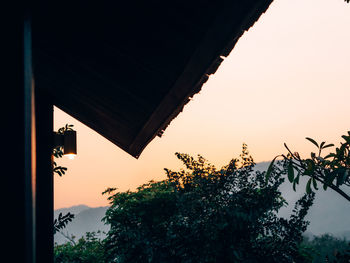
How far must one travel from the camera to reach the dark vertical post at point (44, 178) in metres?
4.11

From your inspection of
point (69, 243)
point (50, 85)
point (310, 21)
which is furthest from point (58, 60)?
point (69, 243)

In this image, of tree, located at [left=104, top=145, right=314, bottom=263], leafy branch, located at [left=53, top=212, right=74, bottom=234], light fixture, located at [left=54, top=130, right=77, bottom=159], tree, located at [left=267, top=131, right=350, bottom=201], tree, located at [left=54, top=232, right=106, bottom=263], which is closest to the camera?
tree, located at [left=267, top=131, right=350, bottom=201]

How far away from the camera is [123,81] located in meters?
2.77

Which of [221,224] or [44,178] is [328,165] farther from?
[44,178]

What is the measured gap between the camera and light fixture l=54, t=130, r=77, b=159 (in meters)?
5.15

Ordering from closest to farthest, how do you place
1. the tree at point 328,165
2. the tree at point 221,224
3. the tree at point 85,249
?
the tree at point 328,165, the tree at point 221,224, the tree at point 85,249

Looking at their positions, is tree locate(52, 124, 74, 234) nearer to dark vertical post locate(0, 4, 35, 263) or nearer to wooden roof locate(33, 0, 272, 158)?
wooden roof locate(33, 0, 272, 158)

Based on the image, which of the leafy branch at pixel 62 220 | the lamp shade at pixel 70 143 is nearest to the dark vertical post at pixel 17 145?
the lamp shade at pixel 70 143

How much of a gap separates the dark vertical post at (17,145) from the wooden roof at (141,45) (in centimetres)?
60

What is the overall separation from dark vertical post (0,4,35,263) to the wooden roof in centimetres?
60

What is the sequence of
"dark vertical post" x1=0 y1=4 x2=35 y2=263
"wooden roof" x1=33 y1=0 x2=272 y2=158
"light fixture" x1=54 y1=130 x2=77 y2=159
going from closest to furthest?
"dark vertical post" x1=0 y1=4 x2=35 y2=263, "wooden roof" x1=33 y1=0 x2=272 y2=158, "light fixture" x1=54 y1=130 x2=77 y2=159

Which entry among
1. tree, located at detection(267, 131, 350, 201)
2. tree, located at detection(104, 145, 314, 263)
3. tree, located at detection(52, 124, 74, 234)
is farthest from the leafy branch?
tree, located at detection(267, 131, 350, 201)

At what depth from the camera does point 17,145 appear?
4.34 feet

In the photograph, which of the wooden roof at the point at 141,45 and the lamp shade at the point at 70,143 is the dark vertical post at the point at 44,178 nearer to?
the lamp shade at the point at 70,143
